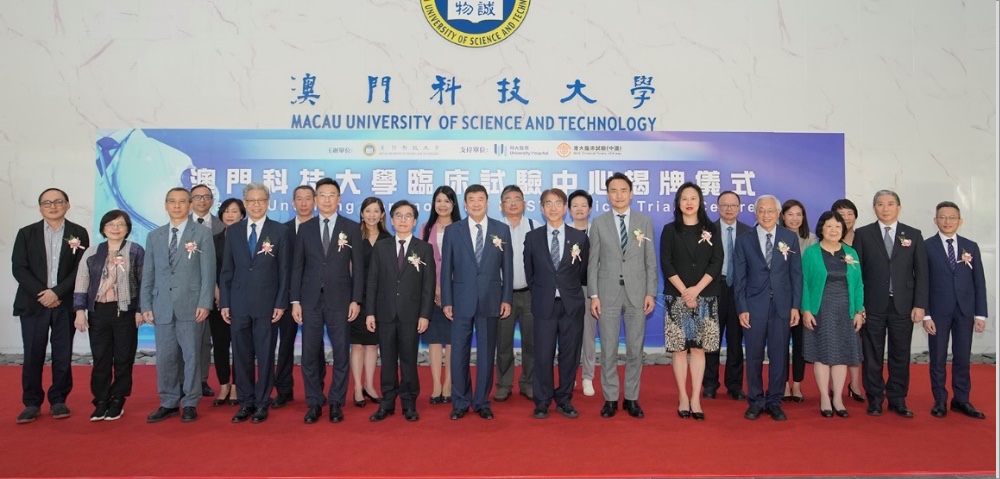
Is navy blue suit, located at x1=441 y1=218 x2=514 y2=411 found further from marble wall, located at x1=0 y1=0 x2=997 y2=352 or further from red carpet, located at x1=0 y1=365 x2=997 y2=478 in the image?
marble wall, located at x1=0 y1=0 x2=997 y2=352

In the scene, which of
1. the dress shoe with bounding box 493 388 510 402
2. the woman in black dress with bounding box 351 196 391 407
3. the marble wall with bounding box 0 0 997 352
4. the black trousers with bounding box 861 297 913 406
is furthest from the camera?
the marble wall with bounding box 0 0 997 352

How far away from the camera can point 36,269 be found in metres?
3.85

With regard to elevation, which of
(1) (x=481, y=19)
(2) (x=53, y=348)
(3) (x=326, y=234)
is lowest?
(2) (x=53, y=348)

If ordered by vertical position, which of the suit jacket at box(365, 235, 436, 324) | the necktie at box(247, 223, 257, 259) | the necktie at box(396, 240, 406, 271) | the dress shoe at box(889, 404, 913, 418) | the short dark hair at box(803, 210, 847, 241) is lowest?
the dress shoe at box(889, 404, 913, 418)

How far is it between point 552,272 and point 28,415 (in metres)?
3.12

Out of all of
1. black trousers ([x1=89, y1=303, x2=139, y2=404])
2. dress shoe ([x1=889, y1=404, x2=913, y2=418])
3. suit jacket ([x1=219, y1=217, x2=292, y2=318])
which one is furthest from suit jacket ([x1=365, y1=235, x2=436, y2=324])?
dress shoe ([x1=889, y1=404, x2=913, y2=418])

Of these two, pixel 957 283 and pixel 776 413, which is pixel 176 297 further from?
pixel 957 283

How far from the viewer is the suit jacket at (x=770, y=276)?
374 cm

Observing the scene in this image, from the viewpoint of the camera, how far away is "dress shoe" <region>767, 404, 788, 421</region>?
371cm

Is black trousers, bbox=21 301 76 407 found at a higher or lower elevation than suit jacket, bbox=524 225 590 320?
lower

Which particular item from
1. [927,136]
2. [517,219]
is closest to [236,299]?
[517,219]

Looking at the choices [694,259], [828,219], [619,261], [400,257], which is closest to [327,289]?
[400,257]

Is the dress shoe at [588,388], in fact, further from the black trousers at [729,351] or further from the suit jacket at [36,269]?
the suit jacket at [36,269]

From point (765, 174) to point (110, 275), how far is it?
5157 millimetres
